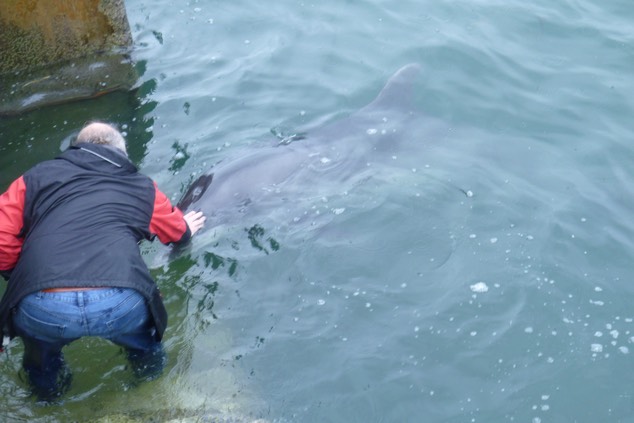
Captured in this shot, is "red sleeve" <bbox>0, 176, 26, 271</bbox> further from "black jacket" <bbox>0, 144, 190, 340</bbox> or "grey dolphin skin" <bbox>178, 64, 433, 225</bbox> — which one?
"grey dolphin skin" <bbox>178, 64, 433, 225</bbox>

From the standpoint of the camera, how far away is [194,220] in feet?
20.0

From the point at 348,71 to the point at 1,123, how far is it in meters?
3.77

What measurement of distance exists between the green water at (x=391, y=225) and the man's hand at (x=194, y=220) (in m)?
0.20

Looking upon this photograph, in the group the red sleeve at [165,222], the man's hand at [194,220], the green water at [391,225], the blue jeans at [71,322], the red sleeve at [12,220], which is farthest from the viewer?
the man's hand at [194,220]

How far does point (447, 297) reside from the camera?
5.82 metres

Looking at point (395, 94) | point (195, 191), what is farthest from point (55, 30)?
point (395, 94)

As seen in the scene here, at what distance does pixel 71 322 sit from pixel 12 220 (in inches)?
28.9

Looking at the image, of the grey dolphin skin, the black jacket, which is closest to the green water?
the grey dolphin skin

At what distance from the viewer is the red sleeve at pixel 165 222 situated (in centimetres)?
482

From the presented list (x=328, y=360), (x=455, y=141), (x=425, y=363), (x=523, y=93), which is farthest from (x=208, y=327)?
(x=523, y=93)

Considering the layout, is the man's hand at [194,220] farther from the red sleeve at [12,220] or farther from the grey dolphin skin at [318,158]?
the red sleeve at [12,220]

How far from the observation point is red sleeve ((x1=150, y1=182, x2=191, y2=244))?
15.8 ft

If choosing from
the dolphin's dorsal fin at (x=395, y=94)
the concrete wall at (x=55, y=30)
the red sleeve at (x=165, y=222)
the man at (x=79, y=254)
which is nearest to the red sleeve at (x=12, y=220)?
the man at (x=79, y=254)

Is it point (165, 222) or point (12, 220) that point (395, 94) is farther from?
point (12, 220)
